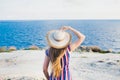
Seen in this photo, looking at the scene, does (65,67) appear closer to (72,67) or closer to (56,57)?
(56,57)

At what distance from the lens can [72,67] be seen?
511 inches

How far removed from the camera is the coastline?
37.2 feet

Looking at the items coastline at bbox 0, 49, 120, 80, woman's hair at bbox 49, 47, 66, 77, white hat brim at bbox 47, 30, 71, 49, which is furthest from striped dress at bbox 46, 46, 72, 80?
coastline at bbox 0, 49, 120, 80

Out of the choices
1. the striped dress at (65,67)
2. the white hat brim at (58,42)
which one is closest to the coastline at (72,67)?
the striped dress at (65,67)

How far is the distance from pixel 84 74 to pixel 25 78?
7.09ft

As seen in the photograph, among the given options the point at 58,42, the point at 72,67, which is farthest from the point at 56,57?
the point at 72,67

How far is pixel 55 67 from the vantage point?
17.2ft

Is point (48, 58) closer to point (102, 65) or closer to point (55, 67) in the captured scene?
point (55, 67)

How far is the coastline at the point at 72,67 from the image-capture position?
1134 centimetres

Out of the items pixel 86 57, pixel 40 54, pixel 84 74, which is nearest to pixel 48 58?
pixel 84 74

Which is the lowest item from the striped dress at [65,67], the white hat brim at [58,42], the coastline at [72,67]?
the coastline at [72,67]

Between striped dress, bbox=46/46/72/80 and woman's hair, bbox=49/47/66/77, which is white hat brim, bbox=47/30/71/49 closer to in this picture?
woman's hair, bbox=49/47/66/77

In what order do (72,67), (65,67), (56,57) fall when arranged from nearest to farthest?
1. (56,57)
2. (65,67)
3. (72,67)

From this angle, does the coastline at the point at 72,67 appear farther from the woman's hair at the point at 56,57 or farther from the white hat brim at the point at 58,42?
the white hat brim at the point at 58,42
